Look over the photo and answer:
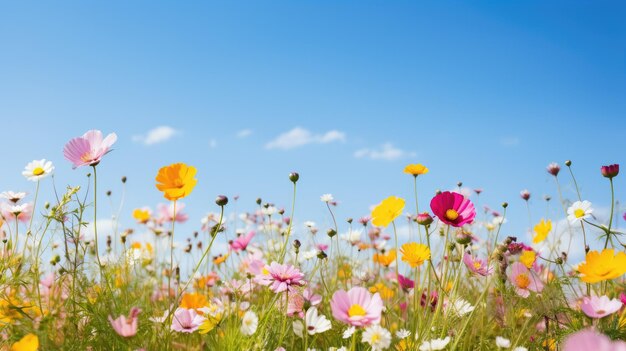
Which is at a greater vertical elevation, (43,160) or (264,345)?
(43,160)

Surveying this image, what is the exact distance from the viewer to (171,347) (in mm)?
1470

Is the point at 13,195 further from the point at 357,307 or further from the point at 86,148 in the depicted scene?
the point at 357,307

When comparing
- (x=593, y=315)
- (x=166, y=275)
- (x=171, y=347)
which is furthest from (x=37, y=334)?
(x=166, y=275)

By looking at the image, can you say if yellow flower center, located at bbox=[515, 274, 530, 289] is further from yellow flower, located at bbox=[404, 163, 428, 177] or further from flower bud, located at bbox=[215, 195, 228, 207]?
flower bud, located at bbox=[215, 195, 228, 207]

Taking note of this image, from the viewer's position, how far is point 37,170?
1.75m

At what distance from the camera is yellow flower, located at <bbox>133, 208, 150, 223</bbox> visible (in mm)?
3361

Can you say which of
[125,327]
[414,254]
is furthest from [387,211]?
[125,327]

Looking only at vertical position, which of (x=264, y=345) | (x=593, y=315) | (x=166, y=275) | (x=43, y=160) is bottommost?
(x=166, y=275)

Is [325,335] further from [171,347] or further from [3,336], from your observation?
[3,336]

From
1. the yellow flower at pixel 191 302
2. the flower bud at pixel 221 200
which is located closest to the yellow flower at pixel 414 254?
the flower bud at pixel 221 200

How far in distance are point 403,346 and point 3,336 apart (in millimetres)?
1061

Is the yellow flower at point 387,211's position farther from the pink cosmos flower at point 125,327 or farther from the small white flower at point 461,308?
the pink cosmos flower at point 125,327

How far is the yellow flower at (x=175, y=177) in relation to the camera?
1480 mm

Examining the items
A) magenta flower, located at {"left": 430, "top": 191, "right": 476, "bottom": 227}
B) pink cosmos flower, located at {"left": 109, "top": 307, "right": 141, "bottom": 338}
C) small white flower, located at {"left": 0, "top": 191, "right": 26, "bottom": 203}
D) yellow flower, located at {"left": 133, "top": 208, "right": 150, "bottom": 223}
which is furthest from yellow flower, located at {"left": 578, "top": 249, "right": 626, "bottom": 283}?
yellow flower, located at {"left": 133, "top": 208, "right": 150, "bottom": 223}
